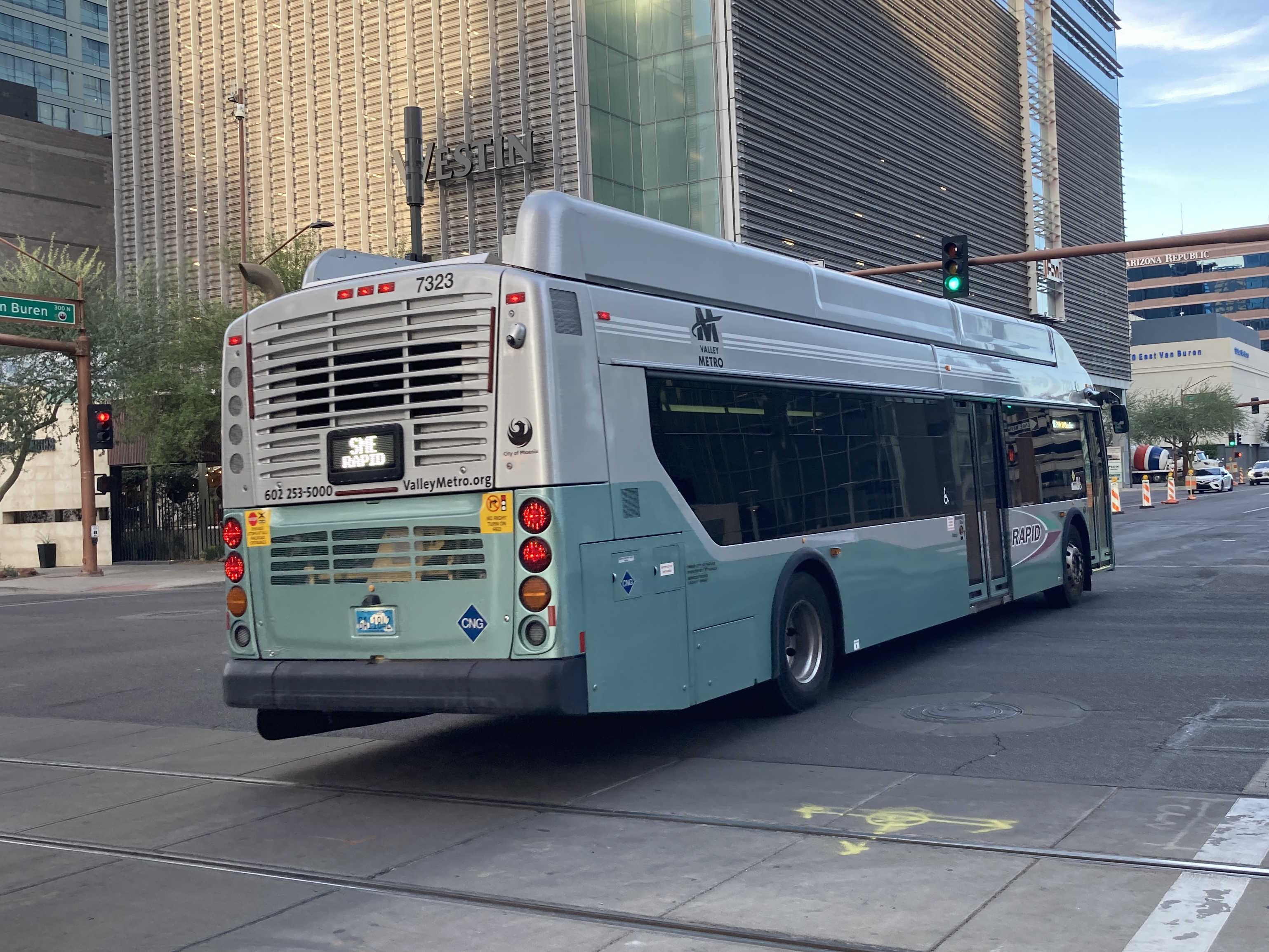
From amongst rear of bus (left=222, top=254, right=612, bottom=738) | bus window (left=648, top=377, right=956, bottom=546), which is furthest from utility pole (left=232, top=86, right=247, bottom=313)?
rear of bus (left=222, top=254, right=612, bottom=738)

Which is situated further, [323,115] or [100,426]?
[323,115]

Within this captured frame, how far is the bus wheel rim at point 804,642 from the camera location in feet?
30.6

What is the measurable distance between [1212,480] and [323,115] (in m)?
45.5

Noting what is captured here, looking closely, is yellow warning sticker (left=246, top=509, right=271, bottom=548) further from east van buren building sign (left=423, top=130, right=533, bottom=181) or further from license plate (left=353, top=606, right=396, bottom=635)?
east van buren building sign (left=423, top=130, right=533, bottom=181)

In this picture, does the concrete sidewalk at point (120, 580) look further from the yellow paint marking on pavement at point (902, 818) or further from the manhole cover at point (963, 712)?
the yellow paint marking on pavement at point (902, 818)

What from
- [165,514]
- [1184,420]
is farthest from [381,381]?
[1184,420]

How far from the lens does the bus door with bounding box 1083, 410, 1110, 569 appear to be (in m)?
15.9

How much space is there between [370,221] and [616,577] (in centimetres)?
3920

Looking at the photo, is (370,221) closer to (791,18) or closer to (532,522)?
(791,18)

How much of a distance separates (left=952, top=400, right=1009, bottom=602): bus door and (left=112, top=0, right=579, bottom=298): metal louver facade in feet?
89.8

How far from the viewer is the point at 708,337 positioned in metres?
8.45

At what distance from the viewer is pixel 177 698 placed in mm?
11641

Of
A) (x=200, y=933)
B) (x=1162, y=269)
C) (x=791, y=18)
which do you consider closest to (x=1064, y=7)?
(x=791, y=18)

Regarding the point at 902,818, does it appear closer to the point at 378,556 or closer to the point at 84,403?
the point at 378,556
